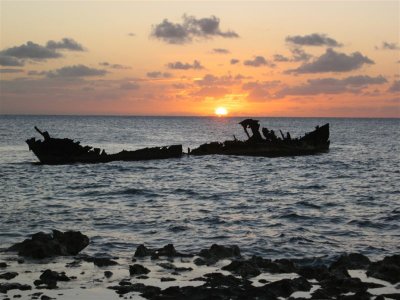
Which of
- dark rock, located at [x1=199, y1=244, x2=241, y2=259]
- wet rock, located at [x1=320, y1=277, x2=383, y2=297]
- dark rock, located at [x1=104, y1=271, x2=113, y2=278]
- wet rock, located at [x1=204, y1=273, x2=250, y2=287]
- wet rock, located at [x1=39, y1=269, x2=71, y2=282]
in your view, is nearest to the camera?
wet rock, located at [x1=320, y1=277, x2=383, y2=297]

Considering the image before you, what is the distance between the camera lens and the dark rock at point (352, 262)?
15984 millimetres

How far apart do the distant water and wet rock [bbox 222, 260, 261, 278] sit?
2.52 meters

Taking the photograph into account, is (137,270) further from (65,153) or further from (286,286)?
(65,153)

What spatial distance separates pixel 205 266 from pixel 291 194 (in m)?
18.9

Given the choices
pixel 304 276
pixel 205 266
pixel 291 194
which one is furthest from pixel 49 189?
pixel 304 276

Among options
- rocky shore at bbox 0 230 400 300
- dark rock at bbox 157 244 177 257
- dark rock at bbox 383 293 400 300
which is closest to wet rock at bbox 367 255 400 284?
rocky shore at bbox 0 230 400 300

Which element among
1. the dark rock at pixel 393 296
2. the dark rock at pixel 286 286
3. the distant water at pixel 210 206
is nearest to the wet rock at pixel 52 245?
the distant water at pixel 210 206

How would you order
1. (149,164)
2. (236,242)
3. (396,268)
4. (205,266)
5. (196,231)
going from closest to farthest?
(396,268) < (205,266) < (236,242) < (196,231) < (149,164)

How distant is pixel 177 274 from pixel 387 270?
613cm

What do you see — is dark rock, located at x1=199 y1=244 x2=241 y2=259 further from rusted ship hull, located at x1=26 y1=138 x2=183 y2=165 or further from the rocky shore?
rusted ship hull, located at x1=26 y1=138 x2=183 y2=165

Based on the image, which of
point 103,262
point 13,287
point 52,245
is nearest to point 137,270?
point 103,262

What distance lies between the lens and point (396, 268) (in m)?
15.1

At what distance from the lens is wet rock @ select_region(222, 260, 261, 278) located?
1515 centimetres

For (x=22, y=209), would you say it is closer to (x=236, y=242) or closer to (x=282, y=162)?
(x=236, y=242)
